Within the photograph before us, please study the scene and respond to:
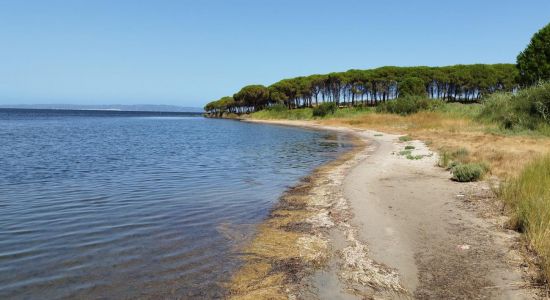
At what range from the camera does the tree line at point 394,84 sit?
9412cm

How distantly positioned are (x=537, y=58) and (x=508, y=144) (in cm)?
3897

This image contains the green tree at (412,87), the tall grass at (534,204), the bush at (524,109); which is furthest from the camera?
the green tree at (412,87)

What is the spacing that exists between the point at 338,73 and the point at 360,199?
9736 centimetres

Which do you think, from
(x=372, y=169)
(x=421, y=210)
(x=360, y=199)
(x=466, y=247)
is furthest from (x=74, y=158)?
(x=466, y=247)

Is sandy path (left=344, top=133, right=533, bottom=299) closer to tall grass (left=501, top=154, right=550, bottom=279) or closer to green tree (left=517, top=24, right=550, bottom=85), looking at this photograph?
tall grass (left=501, top=154, right=550, bottom=279)

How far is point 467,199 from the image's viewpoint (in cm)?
1100

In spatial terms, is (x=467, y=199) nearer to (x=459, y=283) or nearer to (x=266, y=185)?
(x=459, y=283)

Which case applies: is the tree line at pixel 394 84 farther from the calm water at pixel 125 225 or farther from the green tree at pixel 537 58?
the calm water at pixel 125 225

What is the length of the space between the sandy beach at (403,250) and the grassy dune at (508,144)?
524 millimetres

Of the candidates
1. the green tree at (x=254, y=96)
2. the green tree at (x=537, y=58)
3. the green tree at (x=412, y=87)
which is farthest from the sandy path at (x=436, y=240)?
the green tree at (x=254, y=96)

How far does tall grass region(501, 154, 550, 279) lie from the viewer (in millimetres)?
6539

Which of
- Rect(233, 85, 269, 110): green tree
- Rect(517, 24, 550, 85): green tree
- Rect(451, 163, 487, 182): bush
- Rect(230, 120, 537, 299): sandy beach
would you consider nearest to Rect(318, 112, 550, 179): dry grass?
Rect(451, 163, 487, 182): bush

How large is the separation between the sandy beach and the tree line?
77554 millimetres

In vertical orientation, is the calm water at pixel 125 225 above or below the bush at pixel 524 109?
below
